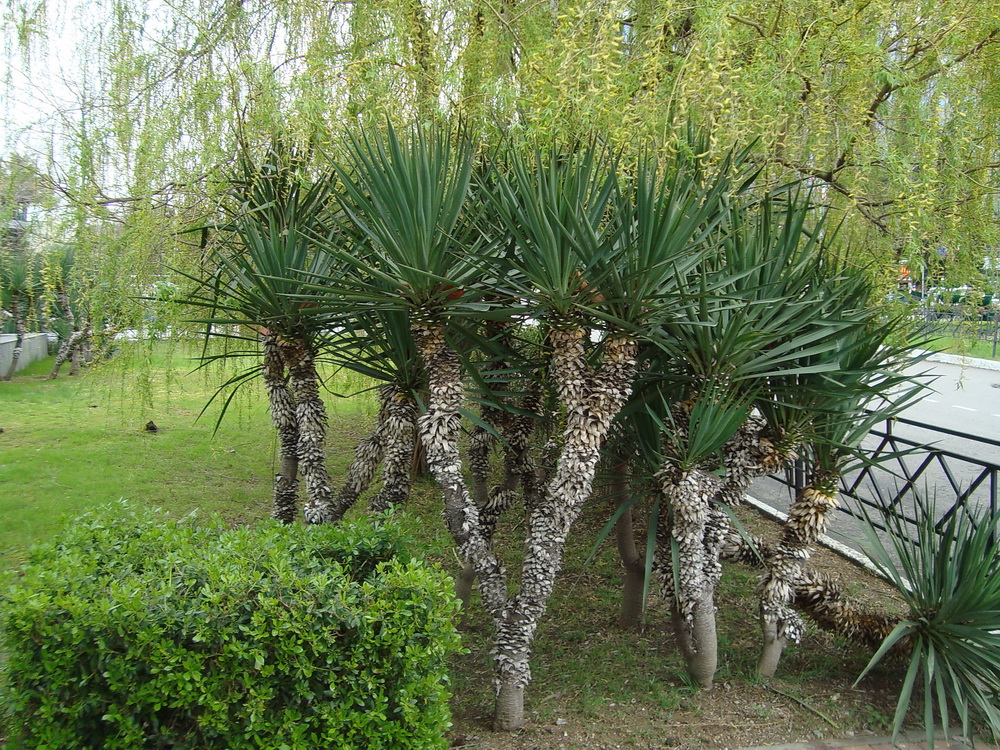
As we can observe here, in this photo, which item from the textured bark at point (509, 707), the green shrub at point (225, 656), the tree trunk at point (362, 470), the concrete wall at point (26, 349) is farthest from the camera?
the concrete wall at point (26, 349)

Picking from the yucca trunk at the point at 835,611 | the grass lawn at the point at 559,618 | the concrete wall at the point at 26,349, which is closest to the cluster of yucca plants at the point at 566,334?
the yucca trunk at the point at 835,611

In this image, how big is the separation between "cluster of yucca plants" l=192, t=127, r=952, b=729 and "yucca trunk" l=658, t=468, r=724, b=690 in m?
0.01

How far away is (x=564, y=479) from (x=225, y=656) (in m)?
1.75

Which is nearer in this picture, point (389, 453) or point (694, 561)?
point (694, 561)

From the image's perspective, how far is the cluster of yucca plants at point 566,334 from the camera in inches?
142

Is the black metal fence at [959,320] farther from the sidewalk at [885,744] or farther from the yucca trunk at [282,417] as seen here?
the yucca trunk at [282,417]

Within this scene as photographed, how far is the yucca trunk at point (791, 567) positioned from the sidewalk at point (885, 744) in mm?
544

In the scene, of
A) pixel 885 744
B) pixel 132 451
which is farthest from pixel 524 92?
pixel 132 451

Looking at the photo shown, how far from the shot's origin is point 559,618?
5426mm

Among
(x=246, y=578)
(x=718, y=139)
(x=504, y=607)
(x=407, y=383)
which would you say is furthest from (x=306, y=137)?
(x=504, y=607)

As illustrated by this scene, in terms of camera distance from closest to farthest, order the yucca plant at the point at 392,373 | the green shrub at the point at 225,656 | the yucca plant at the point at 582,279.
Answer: the green shrub at the point at 225,656
the yucca plant at the point at 582,279
the yucca plant at the point at 392,373

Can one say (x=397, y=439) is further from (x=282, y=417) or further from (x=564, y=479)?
(x=564, y=479)

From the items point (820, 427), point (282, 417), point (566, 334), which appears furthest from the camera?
point (282, 417)

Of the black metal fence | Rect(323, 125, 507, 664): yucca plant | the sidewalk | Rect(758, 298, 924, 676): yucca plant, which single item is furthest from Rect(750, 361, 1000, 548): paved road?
Rect(323, 125, 507, 664): yucca plant
